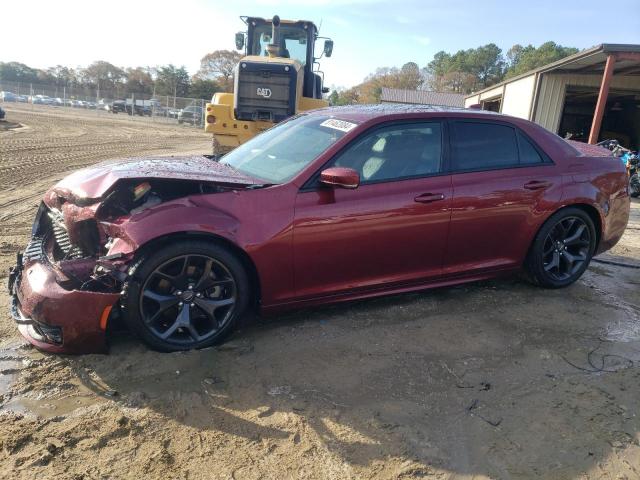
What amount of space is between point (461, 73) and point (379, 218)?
9175cm

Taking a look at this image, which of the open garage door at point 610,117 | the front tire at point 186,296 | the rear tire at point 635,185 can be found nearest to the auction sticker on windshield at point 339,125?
the front tire at point 186,296

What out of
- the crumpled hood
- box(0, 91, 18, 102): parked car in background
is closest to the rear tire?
the crumpled hood

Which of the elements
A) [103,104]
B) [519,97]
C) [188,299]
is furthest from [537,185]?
[103,104]

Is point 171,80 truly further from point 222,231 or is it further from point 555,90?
point 222,231

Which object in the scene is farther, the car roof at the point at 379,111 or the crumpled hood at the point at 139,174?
the car roof at the point at 379,111

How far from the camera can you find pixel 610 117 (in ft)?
80.1

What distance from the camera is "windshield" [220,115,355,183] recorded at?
12.0 ft

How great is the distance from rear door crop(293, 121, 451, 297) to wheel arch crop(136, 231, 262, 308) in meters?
0.30

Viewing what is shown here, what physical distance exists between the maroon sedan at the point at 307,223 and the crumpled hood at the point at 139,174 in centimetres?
2

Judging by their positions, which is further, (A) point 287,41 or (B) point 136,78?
(B) point 136,78

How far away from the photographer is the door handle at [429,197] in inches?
148

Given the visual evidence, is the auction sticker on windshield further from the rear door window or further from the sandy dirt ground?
the sandy dirt ground

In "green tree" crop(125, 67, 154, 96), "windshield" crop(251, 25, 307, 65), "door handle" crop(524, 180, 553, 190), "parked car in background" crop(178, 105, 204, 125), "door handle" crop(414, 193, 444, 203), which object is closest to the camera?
"door handle" crop(414, 193, 444, 203)

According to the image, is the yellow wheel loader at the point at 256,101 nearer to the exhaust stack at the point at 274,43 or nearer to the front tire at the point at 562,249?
the exhaust stack at the point at 274,43
